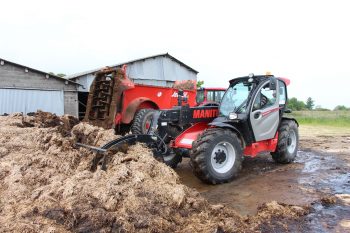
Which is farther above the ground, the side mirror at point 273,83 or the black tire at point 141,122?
the side mirror at point 273,83

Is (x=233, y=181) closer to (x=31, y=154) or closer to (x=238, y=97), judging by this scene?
(x=238, y=97)

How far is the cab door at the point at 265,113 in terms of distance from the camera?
23.9 ft

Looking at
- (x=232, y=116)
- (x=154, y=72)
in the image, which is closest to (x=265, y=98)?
(x=232, y=116)

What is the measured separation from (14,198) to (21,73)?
630 inches

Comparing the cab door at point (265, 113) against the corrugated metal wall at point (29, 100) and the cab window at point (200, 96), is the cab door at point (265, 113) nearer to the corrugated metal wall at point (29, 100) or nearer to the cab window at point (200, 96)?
the cab window at point (200, 96)

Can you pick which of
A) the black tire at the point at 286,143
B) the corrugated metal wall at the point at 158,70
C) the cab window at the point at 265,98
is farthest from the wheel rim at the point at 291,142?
the corrugated metal wall at the point at 158,70

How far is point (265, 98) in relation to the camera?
7.67 metres

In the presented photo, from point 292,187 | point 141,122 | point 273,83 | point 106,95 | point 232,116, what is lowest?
point 292,187

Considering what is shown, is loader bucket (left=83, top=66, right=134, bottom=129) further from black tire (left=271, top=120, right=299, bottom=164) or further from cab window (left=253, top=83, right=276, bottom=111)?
black tire (left=271, top=120, right=299, bottom=164)

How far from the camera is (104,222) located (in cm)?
397

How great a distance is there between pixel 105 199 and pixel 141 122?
5666mm

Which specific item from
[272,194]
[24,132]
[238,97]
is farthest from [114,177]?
[238,97]

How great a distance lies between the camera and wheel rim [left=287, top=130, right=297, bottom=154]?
8680 millimetres

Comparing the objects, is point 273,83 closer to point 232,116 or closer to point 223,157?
point 232,116
